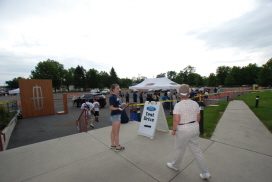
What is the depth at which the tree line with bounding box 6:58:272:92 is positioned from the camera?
174 ft

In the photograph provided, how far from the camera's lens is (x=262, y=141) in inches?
155

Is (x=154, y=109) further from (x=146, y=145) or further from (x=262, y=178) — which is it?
(x=262, y=178)

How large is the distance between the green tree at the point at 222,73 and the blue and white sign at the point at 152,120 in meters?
102

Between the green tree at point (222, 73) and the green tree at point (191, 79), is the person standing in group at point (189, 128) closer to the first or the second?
the green tree at point (191, 79)

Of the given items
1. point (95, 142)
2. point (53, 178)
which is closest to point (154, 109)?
point (95, 142)

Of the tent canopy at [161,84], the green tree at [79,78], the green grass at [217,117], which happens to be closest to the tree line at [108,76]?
the green tree at [79,78]

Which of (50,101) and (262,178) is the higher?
(50,101)

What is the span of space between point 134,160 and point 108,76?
2894 inches

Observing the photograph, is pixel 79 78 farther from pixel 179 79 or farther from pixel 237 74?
pixel 237 74

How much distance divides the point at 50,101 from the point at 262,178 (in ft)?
41.5

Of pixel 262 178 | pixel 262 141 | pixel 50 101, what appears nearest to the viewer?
pixel 262 178

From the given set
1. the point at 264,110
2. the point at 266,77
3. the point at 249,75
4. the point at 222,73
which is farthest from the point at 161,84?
the point at 222,73

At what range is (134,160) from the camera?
3.09 meters

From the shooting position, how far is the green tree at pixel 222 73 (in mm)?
89250
